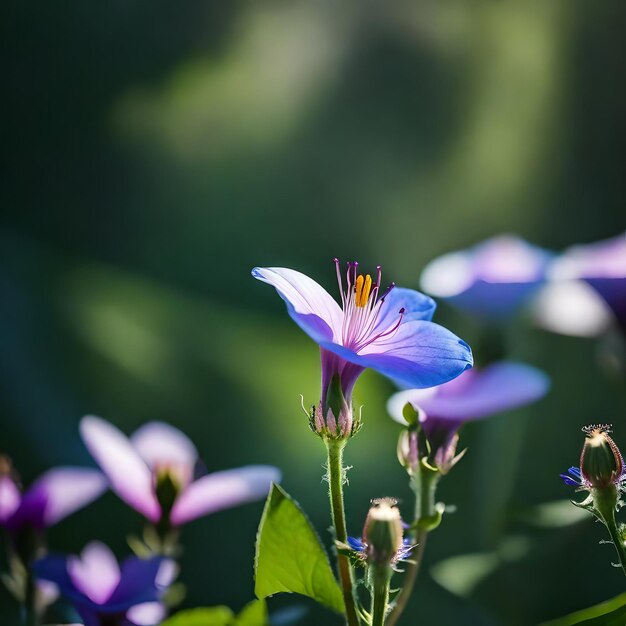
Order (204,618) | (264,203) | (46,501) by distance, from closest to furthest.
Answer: (204,618) < (46,501) < (264,203)

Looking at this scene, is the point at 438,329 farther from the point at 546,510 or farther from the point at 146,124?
the point at 146,124

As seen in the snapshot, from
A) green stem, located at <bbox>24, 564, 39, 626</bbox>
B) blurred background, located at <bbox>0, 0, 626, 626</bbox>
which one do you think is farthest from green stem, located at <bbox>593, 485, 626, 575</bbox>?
blurred background, located at <bbox>0, 0, 626, 626</bbox>

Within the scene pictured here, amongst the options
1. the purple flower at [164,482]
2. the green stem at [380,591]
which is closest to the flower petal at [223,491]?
the purple flower at [164,482]

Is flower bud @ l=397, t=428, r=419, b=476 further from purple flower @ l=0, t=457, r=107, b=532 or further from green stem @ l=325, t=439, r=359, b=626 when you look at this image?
purple flower @ l=0, t=457, r=107, b=532

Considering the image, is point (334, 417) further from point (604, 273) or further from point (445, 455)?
point (604, 273)

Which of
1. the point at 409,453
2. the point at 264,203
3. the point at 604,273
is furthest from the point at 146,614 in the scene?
the point at 264,203

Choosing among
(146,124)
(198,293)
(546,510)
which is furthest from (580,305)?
(146,124)

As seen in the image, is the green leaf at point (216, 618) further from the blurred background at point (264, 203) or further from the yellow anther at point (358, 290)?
the blurred background at point (264, 203)
